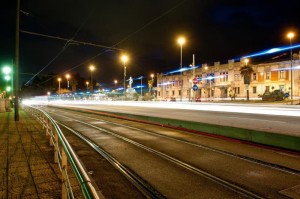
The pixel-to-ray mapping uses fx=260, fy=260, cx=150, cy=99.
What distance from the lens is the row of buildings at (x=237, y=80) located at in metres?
55.2

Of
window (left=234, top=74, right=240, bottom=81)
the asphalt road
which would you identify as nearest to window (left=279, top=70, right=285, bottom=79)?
window (left=234, top=74, right=240, bottom=81)

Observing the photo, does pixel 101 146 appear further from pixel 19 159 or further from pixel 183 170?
pixel 183 170

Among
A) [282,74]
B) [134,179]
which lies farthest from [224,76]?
[134,179]

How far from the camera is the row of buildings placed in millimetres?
55219

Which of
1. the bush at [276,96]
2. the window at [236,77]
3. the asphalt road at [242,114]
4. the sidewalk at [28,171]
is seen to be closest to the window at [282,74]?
the window at [236,77]

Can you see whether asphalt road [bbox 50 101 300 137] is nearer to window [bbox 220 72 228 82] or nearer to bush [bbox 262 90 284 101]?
bush [bbox 262 90 284 101]

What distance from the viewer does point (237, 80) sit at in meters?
66.0

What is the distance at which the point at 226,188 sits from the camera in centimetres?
570

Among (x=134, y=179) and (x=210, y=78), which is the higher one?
(x=210, y=78)

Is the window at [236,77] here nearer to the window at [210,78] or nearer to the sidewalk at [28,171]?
the window at [210,78]

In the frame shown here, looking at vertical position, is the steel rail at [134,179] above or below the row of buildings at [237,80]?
below

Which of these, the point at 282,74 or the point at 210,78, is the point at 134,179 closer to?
the point at 282,74

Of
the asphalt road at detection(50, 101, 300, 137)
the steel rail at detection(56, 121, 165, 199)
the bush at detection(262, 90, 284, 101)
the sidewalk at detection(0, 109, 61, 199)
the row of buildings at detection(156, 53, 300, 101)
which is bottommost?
the steel rail at detection(56, 121, 165, 199)

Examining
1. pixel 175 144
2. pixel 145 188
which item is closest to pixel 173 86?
pixel 175 144
